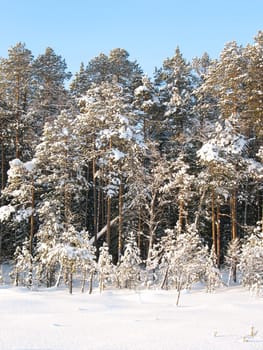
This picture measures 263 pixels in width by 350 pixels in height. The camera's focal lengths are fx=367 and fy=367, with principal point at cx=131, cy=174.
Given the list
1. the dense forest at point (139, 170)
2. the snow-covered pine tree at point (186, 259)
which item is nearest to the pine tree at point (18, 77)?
the dense forest at point (139, 170)

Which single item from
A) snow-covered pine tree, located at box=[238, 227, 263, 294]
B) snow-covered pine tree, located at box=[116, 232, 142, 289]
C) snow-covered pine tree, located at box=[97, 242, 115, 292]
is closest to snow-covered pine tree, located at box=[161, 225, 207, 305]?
snow-covered pine tree, located at box=[238, 227, 263, 294]

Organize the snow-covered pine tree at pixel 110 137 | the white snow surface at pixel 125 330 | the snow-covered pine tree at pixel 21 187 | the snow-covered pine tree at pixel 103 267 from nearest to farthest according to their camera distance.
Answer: the white snow surface at pixel 125 330, the snow-covered pine tree at pixel 103 267, the snow-covered pine tree at pixel 21 187, the snow-covered pine tree at pixel 110 137

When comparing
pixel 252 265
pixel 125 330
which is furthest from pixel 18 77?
pixel 125 330

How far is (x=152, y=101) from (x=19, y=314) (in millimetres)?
19577

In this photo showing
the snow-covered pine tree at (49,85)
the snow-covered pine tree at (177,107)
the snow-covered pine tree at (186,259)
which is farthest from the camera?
the snow-covered pine tree at (49,85)

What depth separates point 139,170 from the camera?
20.7 meters

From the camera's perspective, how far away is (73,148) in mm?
20109

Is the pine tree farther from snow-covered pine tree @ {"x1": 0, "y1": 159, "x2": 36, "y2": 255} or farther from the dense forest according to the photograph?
snow-covered pine tree @ {"x1": 0, "y1": 159, "x2": 36, "y2": 255}

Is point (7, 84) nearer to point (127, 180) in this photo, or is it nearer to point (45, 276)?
point (127, 180)

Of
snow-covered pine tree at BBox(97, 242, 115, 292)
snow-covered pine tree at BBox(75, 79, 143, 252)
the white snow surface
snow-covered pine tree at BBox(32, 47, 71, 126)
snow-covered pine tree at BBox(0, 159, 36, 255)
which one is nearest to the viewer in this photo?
the white snow surface

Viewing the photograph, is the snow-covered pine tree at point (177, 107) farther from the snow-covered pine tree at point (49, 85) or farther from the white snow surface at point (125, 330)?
the white snow surface at point (125, 330)

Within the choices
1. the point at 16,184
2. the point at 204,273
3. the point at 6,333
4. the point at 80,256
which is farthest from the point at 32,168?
the point at 6,333

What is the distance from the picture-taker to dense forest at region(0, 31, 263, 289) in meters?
15.9

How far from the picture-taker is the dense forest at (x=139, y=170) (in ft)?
52.3
